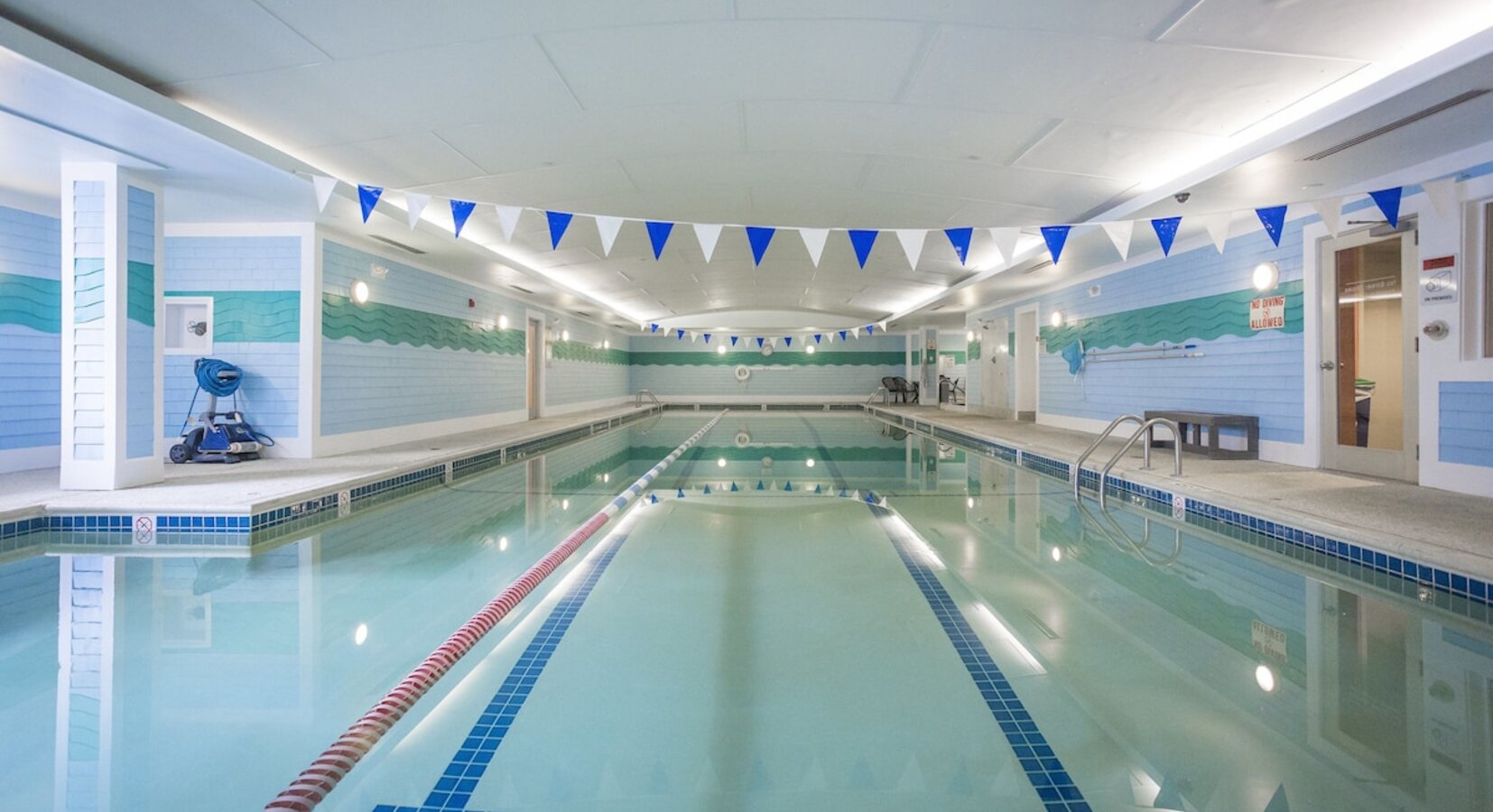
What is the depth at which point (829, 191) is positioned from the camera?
19.9ft

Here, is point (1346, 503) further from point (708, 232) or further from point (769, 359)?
point (769, 359)

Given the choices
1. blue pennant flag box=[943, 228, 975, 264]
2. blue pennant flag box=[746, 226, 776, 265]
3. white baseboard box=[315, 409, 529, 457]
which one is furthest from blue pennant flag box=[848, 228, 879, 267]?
white baseboard box=[315, 409, 529, 457]

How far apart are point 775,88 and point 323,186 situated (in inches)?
141

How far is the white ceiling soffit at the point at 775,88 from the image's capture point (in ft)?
10.6

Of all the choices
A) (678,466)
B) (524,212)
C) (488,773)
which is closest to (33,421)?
(524,212)

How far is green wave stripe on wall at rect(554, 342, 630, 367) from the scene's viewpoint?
48.9ft

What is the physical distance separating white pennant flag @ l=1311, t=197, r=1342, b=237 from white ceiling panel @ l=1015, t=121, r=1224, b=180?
4.44 feet

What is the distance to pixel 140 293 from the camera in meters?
5.12

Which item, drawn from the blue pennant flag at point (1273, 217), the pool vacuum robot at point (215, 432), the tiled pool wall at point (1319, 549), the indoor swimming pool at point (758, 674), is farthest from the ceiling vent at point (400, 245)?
the blue pennant flag at point (1273, 217)

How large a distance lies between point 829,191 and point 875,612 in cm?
415

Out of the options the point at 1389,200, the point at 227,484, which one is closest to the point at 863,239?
the point at 1389,200

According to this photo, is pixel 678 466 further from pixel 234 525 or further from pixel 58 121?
pixel 58 121

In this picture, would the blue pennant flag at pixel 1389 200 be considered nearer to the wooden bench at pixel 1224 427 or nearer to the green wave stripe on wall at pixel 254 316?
the wooden bench at pixel 1224 427

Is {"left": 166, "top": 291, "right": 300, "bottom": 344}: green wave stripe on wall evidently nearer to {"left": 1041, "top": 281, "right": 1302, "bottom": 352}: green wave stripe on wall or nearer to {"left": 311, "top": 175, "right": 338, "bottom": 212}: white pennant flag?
{"left": 311, "top": 175, "right": 338, "bottom": 212}: white pennant flag
